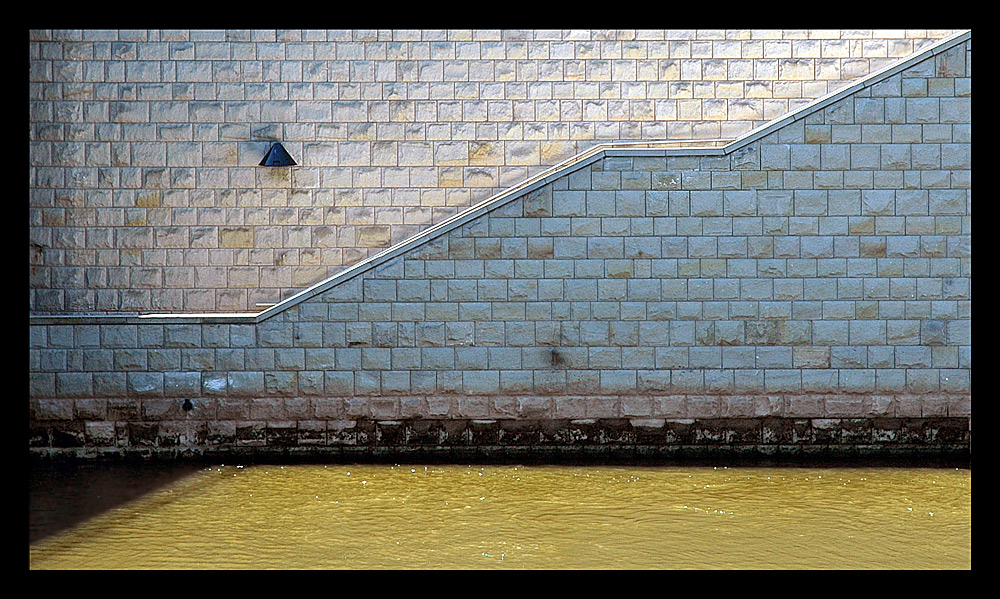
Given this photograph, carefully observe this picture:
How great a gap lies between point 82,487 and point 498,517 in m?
3.62

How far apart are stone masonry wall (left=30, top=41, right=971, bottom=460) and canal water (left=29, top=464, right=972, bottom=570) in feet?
1.98

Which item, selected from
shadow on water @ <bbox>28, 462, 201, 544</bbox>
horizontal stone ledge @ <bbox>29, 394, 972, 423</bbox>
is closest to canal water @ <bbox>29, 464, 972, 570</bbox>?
shadow on water @ <bbox>28, 462, 201, 544</bbox>

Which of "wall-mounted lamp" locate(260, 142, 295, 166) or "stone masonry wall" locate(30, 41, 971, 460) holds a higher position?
"wall-mounted lamp" locate(260, 142, 295, 166)

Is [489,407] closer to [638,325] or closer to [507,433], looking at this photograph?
[507,433]

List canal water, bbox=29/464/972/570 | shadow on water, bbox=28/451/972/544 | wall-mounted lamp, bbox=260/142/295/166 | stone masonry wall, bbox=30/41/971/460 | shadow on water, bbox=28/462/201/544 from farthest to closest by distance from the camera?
wall-mounted lamp, bbox=260/142/295/166
stone masonry wall, bbox=30/41/971/460
shadow on water, bbox=28/451/972/544
shadow on water, bbox=28/462/201/544
canal water, bbox=29/464/972/570

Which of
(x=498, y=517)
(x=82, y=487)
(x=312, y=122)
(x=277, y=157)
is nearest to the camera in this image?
(x=498, y=517)

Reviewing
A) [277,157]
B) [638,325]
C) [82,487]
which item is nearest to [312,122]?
[277,157]

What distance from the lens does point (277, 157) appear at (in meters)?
10.0

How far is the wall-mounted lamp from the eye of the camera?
10008 mm

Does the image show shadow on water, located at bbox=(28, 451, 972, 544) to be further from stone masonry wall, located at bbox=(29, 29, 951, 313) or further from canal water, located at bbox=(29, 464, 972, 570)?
stone masonry wall, located at bbox=(29, 29, 951, 313)

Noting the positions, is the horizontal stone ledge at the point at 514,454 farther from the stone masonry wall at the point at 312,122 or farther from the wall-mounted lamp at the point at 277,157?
the wall-mounted lamp at the point at 277,157

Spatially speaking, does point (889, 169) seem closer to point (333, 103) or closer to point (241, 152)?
point (333, 103)

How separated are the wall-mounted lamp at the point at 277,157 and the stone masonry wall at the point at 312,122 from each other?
0.58ft

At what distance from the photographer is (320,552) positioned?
5883mm
